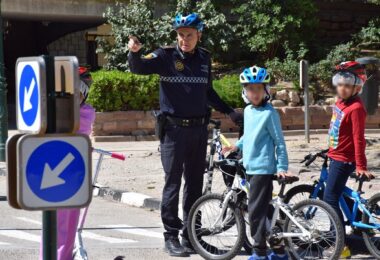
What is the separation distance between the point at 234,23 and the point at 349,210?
47.2 ft

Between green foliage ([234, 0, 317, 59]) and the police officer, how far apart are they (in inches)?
486

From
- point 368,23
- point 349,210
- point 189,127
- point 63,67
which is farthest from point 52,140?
point 368,23

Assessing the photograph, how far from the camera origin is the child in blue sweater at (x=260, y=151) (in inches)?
246

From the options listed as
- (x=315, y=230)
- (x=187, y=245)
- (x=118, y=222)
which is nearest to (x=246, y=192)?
(x=315, y=230)

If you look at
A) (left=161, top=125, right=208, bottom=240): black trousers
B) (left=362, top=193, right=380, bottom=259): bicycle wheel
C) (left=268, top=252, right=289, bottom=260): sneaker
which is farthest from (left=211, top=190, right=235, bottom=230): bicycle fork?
(left=362, top=193, right=380, bottom=259): bicycle wheel

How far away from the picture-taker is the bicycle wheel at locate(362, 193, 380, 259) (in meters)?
6.70

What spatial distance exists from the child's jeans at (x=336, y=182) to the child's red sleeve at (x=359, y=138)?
0.20m

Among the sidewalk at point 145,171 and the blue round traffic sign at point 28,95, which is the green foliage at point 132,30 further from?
the blue round traffic sign at point 28,95

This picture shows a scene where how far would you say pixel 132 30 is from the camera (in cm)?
1878

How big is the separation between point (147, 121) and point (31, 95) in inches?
504

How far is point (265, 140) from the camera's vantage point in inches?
247

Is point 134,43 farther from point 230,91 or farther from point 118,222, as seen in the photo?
point 230,91

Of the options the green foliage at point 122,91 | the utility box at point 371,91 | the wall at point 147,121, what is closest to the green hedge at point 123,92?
the green foliage at point 122,91

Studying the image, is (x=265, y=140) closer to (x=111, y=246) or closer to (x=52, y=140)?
(x=111, y=246)
